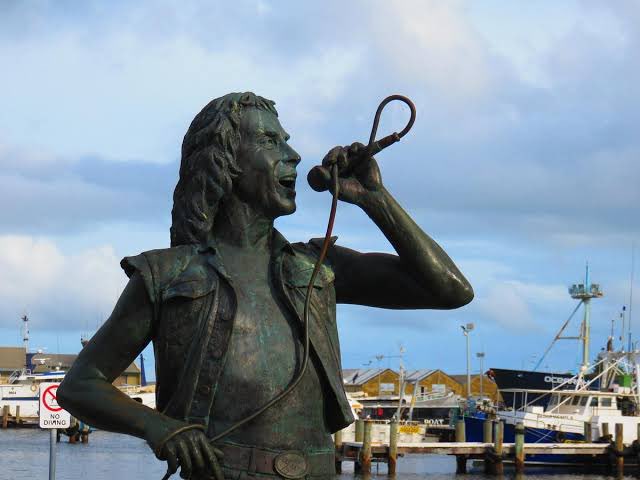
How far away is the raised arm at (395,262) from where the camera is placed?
448cm

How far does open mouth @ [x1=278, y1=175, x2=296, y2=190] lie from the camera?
4.53m

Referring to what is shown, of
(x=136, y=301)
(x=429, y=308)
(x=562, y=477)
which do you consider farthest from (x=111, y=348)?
(x=562, y=477)

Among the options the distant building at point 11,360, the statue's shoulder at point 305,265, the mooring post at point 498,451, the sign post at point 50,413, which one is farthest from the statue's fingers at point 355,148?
the distant building at point 11,360

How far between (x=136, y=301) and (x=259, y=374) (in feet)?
1.68

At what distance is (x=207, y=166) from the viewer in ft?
14.6

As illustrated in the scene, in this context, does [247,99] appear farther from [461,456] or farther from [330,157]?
[461,456]

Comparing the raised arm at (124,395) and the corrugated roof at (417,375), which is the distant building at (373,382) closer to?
the corrugated roof at (417,375)

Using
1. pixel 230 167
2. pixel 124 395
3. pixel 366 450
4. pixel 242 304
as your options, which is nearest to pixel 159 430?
pixel 124 395

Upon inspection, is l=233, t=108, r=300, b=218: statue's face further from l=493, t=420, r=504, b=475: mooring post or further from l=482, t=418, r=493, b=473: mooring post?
l=482, t=418, r=493, b=473: mooring post

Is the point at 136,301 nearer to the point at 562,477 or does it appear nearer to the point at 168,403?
the point at 168,403

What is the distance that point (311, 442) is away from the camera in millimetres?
4406

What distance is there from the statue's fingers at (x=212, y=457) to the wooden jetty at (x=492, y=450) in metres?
38.0

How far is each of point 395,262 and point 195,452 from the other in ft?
3.54

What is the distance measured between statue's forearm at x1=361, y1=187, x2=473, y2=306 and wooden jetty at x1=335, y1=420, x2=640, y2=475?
3777cm
